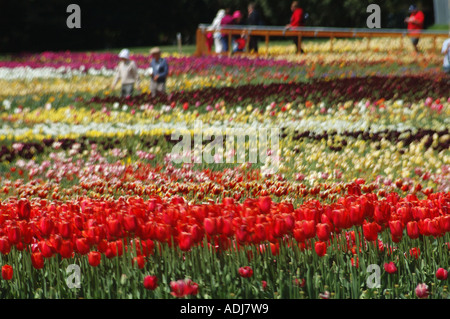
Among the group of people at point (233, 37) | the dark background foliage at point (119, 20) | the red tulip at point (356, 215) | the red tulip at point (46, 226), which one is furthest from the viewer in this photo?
the dark background foliage at point (119, 20)

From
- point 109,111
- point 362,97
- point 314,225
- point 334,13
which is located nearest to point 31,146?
point 109,111

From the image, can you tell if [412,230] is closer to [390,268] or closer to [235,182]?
[390,268]

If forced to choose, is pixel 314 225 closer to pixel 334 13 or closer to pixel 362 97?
pixel 362 97

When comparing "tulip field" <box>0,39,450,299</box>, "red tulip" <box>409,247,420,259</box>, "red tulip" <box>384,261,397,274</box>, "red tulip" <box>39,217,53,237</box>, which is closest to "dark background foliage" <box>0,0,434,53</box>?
"tulip field" <box>0,39,450,299</box>

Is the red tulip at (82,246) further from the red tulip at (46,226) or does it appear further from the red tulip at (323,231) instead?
the red tulip at (323,231)

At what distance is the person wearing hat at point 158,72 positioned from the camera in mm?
14094

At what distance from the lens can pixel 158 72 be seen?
1409 cm

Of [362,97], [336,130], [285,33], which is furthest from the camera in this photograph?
[285,33]

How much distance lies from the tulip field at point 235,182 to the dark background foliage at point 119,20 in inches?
113

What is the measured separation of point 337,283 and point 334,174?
415 centimetres

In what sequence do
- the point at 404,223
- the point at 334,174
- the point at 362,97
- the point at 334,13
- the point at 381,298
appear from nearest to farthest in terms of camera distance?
the point at 381,298 < the point at 404,223 < the point at 334,174 < the point at 362,97 < the point at 334,13

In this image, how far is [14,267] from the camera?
432 cm

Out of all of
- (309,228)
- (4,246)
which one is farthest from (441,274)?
(4,246)

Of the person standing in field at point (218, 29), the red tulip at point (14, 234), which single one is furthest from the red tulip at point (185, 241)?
the person standing in field at point (218, 29)
